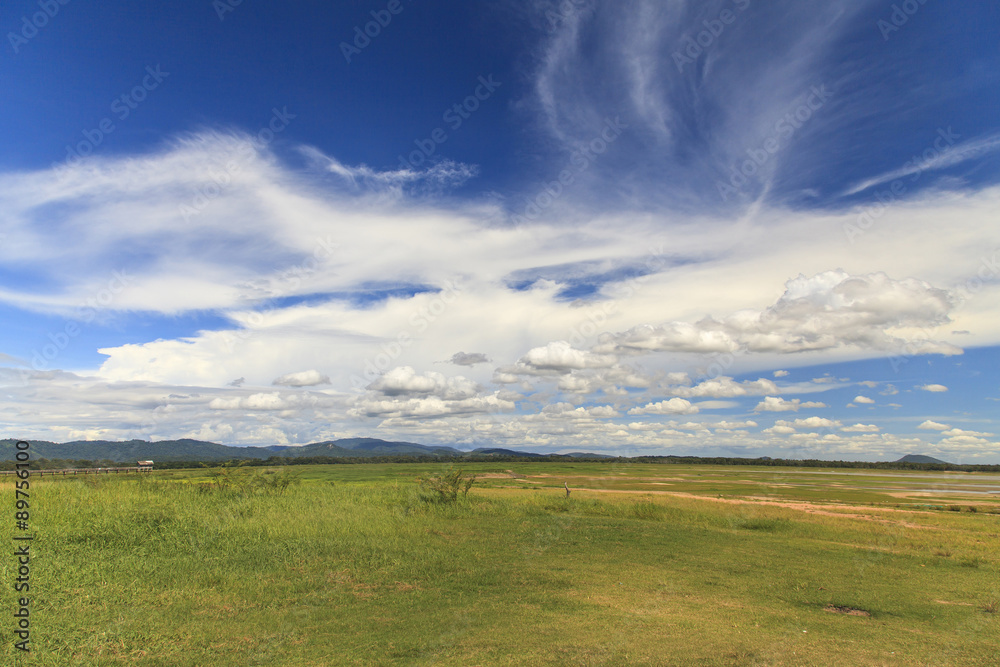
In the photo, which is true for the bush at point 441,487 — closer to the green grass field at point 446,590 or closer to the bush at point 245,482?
the green grass field at point 446,590

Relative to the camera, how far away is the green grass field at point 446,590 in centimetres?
902

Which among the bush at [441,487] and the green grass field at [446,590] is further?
the bush at [441,487]

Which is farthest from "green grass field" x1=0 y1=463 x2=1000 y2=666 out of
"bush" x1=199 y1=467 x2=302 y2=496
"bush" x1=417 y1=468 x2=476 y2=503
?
"bush" x1=417 y1=468 x2=476 y2=503

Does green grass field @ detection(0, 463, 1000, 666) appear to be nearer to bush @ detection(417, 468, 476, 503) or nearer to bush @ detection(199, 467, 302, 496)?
bush @ detection(199, 467, 302, 496)

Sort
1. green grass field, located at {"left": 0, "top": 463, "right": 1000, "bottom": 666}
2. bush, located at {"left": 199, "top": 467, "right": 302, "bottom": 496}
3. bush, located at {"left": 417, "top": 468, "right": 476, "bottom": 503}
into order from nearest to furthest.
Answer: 1. green grass field, located at {"left": 0, "top": 463, "right": 1000, "bottom": 666}
2. bush, located at {"left": 199, "top": 467, "right": 302, "bottom": 496}
3. bush, located at {"left": 417, "top": 468, "right": 476, "bottom": 503}

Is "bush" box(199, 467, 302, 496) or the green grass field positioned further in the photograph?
"bush" box(199, 467, 302, 496)

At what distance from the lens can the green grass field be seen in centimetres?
902

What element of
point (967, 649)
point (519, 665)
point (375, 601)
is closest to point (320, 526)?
point (375, 601)

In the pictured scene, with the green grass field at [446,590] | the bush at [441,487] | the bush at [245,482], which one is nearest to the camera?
the green grass field at [446,590]

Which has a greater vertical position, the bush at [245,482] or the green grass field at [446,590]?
the bush at [245,482]

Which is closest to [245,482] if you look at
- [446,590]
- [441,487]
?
[441,487]

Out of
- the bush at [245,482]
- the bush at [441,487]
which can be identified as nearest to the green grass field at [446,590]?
the bush at [245,482]

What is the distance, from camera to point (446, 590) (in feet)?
43.3

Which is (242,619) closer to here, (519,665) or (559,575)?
(519,665)
